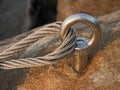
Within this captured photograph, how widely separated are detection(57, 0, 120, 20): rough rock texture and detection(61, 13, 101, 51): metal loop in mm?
794

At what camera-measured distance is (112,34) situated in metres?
0.87

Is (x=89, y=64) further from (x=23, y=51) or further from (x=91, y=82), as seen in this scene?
(x=23, y=51)

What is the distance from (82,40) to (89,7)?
801 mm

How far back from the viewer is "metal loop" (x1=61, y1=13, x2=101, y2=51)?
2.30 feet

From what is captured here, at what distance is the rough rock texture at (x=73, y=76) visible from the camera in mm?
778

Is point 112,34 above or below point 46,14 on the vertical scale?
above

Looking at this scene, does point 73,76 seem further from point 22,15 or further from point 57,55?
point 22,15

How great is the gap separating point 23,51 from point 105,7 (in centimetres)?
77

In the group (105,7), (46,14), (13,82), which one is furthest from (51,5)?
(13,82)

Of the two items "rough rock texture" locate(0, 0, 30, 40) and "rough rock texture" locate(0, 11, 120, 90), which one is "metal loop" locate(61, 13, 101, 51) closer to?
"rough rock texture" locate(0, 11, 120, 90)

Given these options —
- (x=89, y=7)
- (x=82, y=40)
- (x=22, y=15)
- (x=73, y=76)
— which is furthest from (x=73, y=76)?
(x=22, y=15)

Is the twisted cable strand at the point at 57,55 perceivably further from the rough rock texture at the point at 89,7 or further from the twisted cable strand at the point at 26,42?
the rough rock texture at the point at 89,7

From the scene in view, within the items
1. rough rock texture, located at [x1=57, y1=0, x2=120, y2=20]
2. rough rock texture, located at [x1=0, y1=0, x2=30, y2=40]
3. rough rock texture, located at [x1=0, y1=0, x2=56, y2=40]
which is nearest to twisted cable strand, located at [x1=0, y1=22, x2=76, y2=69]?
rough rock texture, located at [x1=57, y1=0, x2=120, y2=20]

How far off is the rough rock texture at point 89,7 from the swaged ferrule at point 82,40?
0.78m
